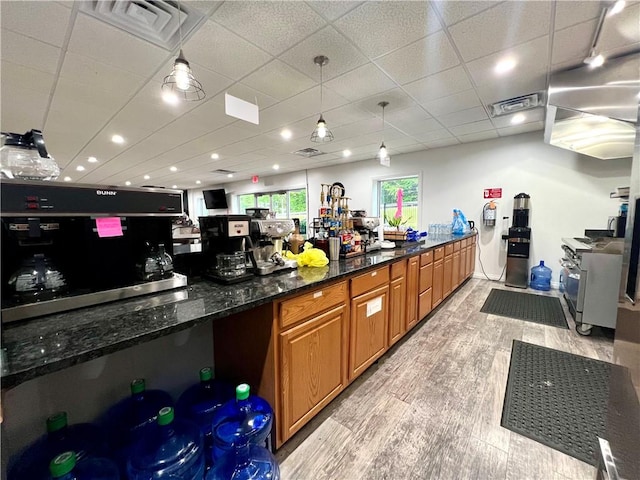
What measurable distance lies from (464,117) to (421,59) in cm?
170

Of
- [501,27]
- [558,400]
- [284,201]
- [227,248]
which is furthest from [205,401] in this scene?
[284,201]

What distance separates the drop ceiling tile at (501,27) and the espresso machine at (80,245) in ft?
7.36

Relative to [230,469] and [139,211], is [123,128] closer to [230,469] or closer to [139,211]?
[139,211]

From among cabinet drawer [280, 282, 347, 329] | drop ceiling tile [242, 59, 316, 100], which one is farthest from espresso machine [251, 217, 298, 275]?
drop ceiling tile [242, 59, 316, 100]

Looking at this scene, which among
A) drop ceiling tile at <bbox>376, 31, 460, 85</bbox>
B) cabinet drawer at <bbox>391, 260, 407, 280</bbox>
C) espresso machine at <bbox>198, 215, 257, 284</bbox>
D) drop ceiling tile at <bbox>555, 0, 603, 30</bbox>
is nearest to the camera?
espresso machine at <bbox>198, 215, 257, 284</bbox>

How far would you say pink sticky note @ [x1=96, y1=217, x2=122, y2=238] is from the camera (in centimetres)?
103

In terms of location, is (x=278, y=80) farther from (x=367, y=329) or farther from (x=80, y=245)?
(x=367, y=329)

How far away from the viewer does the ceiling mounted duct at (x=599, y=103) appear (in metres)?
2.17

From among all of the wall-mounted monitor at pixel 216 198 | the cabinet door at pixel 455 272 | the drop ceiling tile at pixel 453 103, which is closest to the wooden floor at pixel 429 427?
the cabinet door at pixel 455 272

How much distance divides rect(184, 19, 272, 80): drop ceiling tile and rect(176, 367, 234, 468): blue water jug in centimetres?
224

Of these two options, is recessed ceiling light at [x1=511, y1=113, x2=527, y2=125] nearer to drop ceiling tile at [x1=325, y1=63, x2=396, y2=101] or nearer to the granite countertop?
drop ceiling tile at [x1=325, y1=63, x2=396, y2=101]

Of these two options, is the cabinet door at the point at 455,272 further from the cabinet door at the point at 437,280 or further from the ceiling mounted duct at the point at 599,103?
the ceiling mounted duct at the point at 599,103

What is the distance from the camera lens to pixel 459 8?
1.68m

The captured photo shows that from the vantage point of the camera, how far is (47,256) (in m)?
1.00
